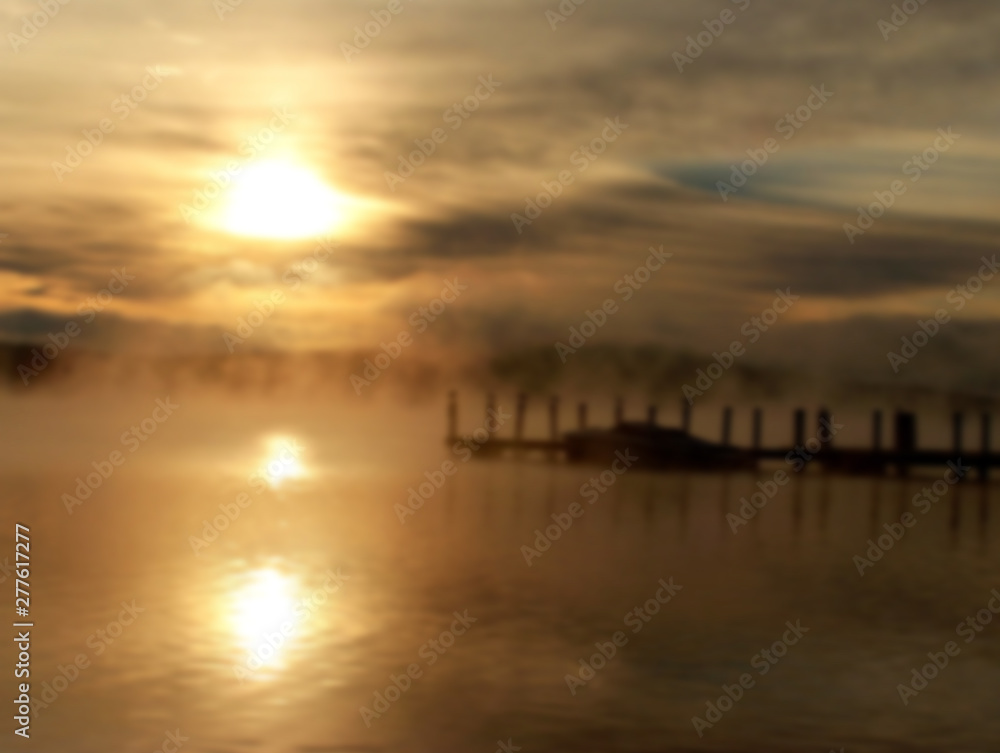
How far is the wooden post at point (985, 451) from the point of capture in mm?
35031

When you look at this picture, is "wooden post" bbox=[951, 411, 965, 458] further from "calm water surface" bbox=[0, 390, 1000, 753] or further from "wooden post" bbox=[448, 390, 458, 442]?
"wooden post" bbox=[448, 390, 458, 442]

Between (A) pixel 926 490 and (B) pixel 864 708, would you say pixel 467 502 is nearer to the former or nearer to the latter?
(A) pixel 926 490

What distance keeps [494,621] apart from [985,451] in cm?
2562

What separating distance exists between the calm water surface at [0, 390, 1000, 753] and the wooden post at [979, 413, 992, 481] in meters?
3.73

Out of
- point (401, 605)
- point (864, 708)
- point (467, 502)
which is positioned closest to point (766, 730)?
point (864, 708)

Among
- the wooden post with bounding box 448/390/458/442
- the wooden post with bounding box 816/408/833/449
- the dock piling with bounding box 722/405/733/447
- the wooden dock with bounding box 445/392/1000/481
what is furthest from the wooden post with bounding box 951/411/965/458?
the wooden post with bounding box 448/390/458/442

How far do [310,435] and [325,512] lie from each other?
45101 millimetres

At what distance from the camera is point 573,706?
10.5 metres

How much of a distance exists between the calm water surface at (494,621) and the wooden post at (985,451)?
3.73m

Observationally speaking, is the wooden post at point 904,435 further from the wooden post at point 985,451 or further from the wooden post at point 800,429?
the wooden post at point 800,429

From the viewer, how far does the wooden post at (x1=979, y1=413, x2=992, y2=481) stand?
3503 cm

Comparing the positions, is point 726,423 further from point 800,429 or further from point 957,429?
point 957,429

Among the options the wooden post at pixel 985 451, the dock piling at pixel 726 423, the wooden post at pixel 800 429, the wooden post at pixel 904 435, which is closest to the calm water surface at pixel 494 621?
the wooden post at pixel 985 451

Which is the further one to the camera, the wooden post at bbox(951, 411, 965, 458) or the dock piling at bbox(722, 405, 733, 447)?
the dock piling at bbox(722, 405, 733, 447)
